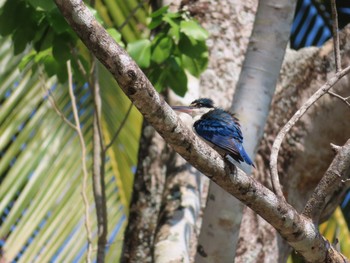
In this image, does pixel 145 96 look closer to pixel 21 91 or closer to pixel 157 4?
pixel 157 4

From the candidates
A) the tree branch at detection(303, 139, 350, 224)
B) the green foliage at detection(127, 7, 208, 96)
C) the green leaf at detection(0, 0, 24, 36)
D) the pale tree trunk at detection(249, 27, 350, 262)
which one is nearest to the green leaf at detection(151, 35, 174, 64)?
the green foliage at detection(127, 7, 208, 96)

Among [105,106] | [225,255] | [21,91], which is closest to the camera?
[225,255]

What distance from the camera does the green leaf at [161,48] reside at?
15.2 feet

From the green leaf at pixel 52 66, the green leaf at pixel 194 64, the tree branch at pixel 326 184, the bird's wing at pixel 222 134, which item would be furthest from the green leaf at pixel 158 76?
the tree branch at pixel 326 184

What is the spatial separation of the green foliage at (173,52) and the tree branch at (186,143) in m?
1.35

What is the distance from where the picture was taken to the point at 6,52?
6219 millimetres

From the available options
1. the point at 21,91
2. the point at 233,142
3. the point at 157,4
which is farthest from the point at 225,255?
the point at 21,91

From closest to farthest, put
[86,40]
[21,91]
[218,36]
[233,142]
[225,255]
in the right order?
[86,40], [233,142], [225,255], [218,36], [21,91]

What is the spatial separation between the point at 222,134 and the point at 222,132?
0.06 feet

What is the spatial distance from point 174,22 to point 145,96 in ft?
5.89

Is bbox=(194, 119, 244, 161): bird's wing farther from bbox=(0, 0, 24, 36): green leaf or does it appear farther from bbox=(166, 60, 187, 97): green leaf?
bbox=(0, 0, 24, 36): green leaf

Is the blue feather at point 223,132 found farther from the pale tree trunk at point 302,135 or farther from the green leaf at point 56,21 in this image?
the pale tree trunk at point 302,135

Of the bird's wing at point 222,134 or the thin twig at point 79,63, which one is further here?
the thin twig at point 79,63

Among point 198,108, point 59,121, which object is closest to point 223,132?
point 198,108
